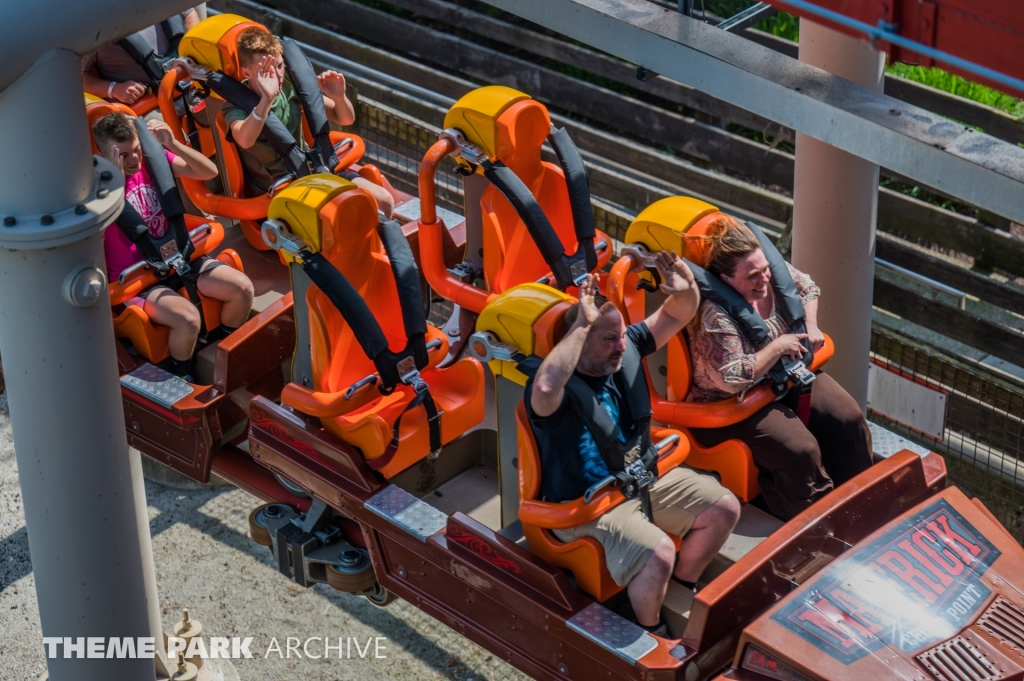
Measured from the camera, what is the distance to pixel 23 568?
6484 millimetres

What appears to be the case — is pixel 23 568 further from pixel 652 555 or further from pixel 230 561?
pixel 652 555

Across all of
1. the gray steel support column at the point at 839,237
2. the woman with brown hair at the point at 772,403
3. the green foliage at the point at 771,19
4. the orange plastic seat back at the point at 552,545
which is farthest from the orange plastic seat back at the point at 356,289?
the green foliage at the point at 771,19

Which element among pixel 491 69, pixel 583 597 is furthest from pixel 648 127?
pixel 583 597

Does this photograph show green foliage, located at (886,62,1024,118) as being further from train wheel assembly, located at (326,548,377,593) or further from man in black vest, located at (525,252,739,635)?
train wheel assembly, located at (326,548,377,593)

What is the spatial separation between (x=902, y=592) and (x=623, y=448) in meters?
0.92

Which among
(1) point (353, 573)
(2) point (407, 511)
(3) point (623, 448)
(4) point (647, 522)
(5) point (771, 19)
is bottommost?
(1) point (353, 573)

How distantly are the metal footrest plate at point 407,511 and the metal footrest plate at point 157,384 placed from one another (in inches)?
43.0

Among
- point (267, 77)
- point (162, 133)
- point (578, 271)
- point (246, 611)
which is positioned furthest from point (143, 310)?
point (578, 271)

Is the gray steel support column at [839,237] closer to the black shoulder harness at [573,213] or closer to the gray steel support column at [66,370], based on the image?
the black shoulder harness at [573,213]

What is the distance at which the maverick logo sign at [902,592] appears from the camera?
395 centimetres

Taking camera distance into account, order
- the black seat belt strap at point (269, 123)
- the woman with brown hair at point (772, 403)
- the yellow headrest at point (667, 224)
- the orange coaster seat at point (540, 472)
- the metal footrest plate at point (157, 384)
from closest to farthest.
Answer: the orange coaster seat at point (540, 472), the woman with brown hair at point (772, 403), the yellow headrest at point (667, 224), the metal footrest plate at point (157, 384), the black seat belt strap at point (269, 123)

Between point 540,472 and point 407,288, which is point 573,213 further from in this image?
point 540,472

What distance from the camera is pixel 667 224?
4688 millimetres

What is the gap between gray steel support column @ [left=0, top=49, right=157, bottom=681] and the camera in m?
3.68
